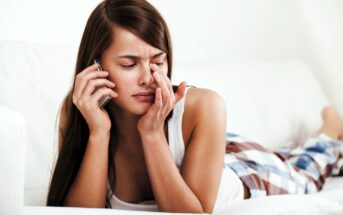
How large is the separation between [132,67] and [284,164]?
0.87 meters

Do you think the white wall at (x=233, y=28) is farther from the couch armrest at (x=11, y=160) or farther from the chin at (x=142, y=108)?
the couch armrest at (x=11, y=160)

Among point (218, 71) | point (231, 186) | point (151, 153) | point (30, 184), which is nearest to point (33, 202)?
point (30, 184)

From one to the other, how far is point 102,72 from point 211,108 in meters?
0.30

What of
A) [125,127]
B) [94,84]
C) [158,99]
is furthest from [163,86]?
[125,127]

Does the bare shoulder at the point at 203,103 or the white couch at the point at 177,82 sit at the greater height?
the bare shoulder at the point at 203,103

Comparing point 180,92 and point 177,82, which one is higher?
point 180,92

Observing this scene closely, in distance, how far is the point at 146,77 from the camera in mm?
→ 1284

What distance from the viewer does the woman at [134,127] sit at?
4.31 ft

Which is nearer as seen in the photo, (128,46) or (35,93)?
(128,46)

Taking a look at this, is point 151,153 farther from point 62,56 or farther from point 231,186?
point 62,56

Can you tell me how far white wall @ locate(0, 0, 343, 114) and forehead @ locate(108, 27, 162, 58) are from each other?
2.43 ft

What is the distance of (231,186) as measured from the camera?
5.47 feet

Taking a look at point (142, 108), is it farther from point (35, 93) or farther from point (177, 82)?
point (177, 82)

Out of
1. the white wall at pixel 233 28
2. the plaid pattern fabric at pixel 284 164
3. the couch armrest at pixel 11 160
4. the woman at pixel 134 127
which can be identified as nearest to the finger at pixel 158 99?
the woman at pixel 134 127
